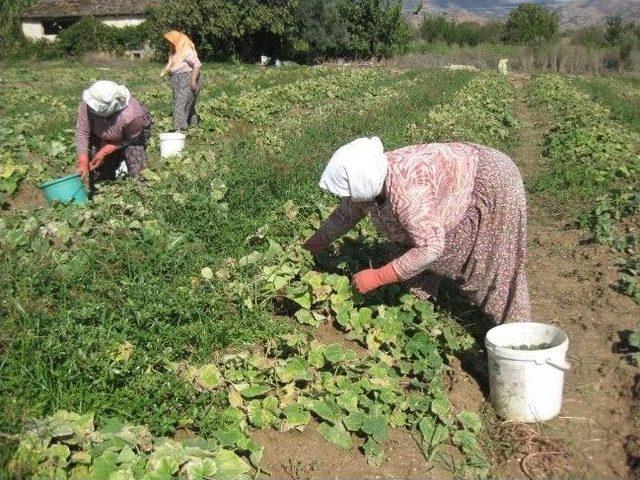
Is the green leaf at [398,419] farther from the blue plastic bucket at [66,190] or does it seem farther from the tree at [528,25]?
the tree at [528,25]

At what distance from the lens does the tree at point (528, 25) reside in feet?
159

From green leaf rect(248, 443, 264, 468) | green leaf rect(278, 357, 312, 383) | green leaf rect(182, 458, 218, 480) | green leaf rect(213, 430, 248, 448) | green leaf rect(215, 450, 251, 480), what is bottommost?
green leaf rect(248, 443, 264, 468)

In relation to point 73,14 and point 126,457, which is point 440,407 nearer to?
point 126,457

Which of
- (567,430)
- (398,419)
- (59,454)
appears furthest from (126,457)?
(567,430)

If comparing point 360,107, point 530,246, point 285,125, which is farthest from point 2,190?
point 360,107

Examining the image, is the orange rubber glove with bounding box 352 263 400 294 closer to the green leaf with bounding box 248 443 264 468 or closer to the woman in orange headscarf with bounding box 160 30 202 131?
the green leaf with bounding box 248 443 264 468

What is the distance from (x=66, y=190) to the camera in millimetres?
5121

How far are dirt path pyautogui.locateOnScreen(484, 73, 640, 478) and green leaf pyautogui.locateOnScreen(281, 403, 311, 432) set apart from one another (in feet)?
3.02

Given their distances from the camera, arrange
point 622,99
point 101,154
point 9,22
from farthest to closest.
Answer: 1. point 9,22
2. point 622,99
3. point 101,154

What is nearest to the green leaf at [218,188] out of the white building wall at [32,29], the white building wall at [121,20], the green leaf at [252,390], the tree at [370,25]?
the green leaf at [252,390]

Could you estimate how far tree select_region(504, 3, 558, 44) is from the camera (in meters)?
48.6

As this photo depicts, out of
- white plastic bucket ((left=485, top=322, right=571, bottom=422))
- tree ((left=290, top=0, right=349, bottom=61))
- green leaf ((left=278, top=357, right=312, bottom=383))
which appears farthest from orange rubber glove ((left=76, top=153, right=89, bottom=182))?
tree ((left=290, top=0, right=349, bottom=61))

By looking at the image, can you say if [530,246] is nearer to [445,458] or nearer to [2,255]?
[445,458]

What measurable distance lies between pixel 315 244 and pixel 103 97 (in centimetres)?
228
